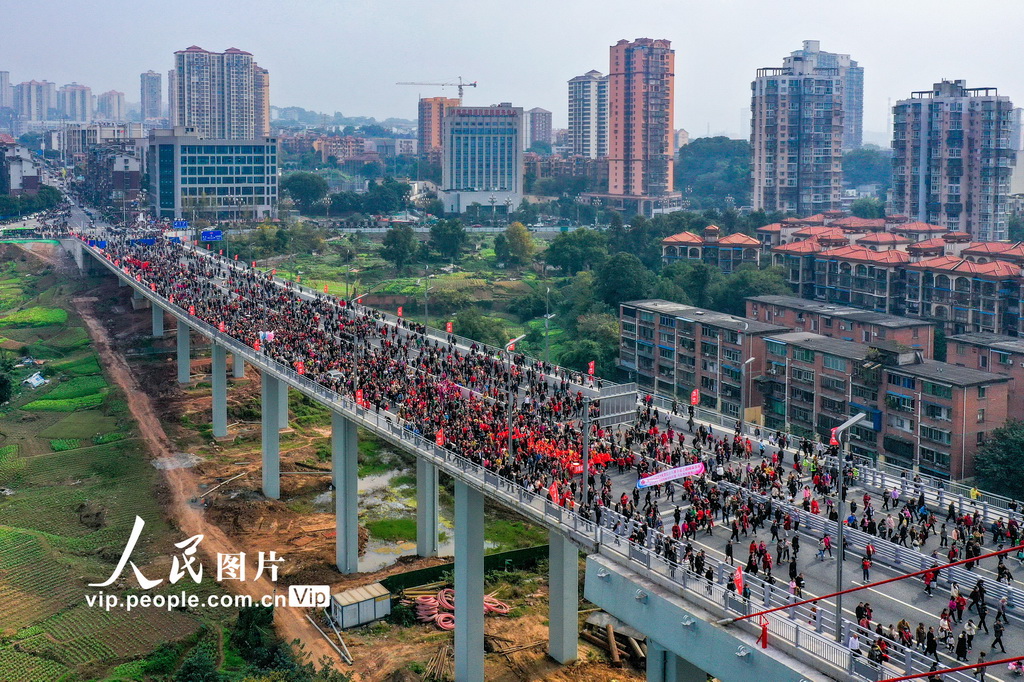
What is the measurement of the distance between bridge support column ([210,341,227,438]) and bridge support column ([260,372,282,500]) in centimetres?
1291

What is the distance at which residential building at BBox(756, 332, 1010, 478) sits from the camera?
68.8 m

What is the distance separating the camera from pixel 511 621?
1946 inches

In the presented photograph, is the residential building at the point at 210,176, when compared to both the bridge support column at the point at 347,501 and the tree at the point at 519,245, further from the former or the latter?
the bridge support column at the point at 347,501

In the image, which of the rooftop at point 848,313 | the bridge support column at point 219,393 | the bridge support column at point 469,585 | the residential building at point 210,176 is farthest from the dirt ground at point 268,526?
the residential building at point 210,176

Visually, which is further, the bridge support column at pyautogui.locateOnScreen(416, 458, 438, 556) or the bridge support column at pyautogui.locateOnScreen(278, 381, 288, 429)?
the bridge support column at pyautogui.locateOnScreen(278, 381, 288, 429)

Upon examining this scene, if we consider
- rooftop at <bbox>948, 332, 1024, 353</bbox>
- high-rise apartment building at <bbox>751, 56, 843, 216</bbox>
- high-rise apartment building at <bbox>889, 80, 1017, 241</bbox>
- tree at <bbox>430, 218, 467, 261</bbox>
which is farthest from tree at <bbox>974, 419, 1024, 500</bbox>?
high-rise apartment building at <bbox>751, 56, 843, 216</bbox>

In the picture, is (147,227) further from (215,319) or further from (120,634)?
(120,634)

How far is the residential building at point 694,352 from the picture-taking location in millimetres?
83688

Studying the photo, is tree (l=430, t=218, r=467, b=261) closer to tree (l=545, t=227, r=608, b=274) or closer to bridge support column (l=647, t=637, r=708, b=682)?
tree (l=545, t=227, r=608, b=274)

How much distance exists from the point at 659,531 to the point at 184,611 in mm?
25246

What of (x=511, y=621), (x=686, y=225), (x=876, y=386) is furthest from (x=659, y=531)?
(x=686, y=225)

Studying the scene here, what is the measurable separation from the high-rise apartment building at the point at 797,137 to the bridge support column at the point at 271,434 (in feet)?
425

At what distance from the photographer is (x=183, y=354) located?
9369 centimetres

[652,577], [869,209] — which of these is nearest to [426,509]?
[652,577]
